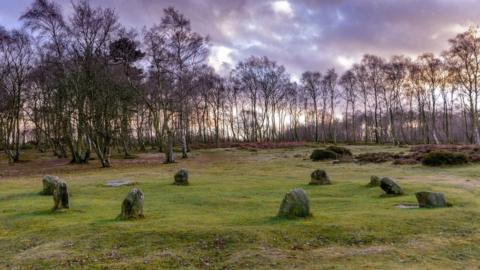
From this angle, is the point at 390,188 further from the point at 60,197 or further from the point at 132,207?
the point at 60,197

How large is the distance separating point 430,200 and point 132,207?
10.5 meters

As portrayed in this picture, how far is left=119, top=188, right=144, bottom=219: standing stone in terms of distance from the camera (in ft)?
47.3

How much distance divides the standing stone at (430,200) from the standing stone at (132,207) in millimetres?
10026

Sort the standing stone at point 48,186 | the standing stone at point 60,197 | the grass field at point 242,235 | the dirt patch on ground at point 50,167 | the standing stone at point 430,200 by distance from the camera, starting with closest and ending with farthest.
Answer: the grass field at point 242,235 < the standing stone at point 430,200 < the standing stone at point 60,197 < the standing stone at point 48,186 < the dirt patch on ground at point 50,167

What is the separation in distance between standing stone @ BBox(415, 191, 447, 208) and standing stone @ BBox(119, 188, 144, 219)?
10.0m

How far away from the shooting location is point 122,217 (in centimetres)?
1441

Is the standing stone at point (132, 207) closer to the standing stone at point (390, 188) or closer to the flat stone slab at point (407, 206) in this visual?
the flat stone slab at point (407, 206)

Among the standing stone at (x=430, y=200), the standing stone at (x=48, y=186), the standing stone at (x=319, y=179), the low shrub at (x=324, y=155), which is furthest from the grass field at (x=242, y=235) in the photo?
the low shrub at (x=324, y=155)

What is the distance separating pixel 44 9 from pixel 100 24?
523cm

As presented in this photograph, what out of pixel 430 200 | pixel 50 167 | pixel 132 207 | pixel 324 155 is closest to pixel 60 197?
pixel 132 207

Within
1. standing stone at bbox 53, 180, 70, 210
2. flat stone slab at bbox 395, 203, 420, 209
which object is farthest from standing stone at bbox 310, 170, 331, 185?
standing stone at bbox 53, 180, 70, 210

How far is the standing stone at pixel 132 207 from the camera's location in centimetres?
1441

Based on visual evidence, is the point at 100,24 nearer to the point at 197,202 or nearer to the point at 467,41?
the point at 197,202

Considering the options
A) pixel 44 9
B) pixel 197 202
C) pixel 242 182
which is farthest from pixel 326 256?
pixel 44 9
